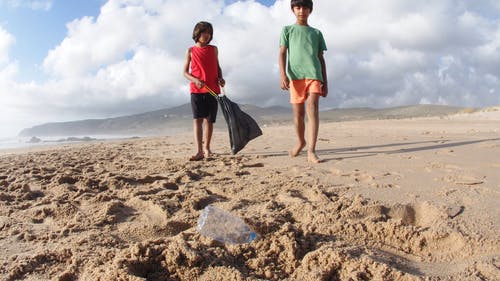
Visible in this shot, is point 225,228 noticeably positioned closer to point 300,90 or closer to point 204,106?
point 300,90

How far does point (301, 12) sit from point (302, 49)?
363 mm

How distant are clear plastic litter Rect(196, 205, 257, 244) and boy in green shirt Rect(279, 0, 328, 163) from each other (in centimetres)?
208

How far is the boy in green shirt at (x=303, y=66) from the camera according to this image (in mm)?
3691

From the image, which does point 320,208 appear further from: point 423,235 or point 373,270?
point 373,270

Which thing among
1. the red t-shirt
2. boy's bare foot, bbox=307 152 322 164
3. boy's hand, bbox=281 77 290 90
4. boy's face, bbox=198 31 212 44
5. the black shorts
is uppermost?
boy's face, bbox=198 31 212 44

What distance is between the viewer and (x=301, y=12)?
12.3ft

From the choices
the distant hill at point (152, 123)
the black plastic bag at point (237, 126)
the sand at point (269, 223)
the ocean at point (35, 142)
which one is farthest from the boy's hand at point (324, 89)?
the distant hill at point (152, 123)

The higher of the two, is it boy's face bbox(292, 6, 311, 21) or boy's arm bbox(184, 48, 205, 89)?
boy's face bbox(292, 6, 311, 21)

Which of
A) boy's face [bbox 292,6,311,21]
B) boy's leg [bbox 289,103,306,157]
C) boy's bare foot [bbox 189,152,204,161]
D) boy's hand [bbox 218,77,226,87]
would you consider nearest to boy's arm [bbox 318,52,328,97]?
boy's leg [bbox 289,103,306,157]

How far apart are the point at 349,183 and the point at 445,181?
2.02 ft

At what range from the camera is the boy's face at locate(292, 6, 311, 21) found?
3732mm

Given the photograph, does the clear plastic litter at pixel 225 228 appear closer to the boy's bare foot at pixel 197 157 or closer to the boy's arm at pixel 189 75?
the boy's bare foot at pixel 197 157

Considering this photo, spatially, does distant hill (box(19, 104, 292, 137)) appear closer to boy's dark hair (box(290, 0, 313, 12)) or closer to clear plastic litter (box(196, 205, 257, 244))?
boy's dark hair (box(290, 0, 313, 12))

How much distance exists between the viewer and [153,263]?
1391 mm
